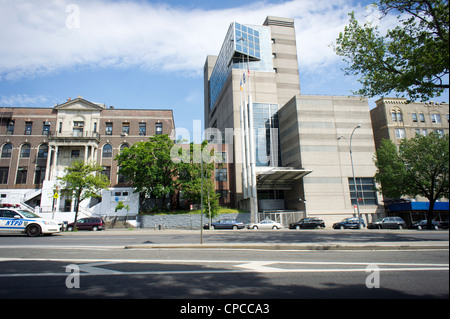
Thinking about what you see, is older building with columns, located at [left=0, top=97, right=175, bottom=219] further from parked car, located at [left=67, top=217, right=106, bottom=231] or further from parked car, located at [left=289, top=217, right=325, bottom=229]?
parked car, located at [left=289, top=217, right=325, bottom=229]

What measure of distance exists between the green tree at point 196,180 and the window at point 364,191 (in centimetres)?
2166

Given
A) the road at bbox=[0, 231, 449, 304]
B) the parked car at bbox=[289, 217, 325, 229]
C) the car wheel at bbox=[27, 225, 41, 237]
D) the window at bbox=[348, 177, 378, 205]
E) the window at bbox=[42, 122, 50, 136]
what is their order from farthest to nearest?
the window at bbox=[42, 122, 50, 136] < the window at bbox=[348, 177, 378, 205] < the parked car at bbox=[289, 217, 325, 229] < the car wheel at bbox=[27, 225, 41, 237] < the road at bbox=[0, 231, 449, 304]

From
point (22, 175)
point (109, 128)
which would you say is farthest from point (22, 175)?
point (109, 128)

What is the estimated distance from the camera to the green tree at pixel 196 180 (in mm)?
36653

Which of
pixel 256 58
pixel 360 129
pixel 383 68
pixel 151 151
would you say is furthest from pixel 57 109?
pixel 360 129

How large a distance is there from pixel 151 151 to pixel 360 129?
33886 mm

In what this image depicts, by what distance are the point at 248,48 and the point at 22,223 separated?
2023 inches

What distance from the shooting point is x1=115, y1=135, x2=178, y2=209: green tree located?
3672cm

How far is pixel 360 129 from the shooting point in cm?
4344

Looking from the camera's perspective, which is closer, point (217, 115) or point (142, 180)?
point (142, 180)

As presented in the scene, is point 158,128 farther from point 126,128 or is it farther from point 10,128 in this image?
point 10,128

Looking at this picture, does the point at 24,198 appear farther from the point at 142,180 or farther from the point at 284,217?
the point at 284,217

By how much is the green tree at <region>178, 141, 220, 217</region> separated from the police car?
2099 cm

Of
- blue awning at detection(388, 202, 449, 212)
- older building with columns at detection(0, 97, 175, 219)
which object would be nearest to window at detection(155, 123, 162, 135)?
older building with columns at detection(0, 97, 175, 219)
